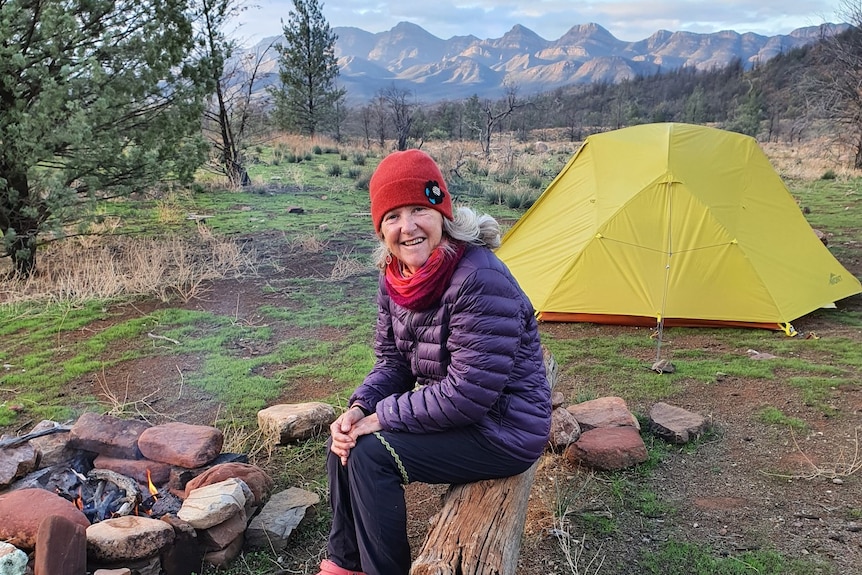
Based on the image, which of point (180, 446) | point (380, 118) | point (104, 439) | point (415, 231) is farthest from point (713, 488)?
point (380, 118)

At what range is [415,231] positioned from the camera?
2.29m

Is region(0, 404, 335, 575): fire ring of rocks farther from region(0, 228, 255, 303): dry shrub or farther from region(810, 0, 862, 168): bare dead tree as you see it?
region(810, 0, 862, 168): bare dead tree

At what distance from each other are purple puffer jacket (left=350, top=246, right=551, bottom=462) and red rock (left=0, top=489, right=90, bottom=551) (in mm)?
1317

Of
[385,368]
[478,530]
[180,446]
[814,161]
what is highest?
[814,161]

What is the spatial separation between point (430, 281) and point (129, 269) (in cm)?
578

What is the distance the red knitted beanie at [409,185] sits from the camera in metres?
2.26

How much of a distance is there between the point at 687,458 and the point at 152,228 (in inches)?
327

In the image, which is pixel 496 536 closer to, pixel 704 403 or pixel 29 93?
pixel 704 403

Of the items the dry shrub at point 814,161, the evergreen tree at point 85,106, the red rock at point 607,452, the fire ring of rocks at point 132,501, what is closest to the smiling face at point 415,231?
the fire ring of rocks at point 132,501

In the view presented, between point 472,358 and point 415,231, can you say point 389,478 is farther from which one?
point 415,231

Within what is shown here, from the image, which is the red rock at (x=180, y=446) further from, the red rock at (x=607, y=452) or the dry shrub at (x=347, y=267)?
the dry shrub at (x=347, y=267)

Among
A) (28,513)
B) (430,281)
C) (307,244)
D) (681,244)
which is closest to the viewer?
(430,281)

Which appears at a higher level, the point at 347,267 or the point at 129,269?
the point at 129,269

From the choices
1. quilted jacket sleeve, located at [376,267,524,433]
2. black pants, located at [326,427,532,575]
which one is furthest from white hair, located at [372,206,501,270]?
black pants, located at [326,427,532,575]
